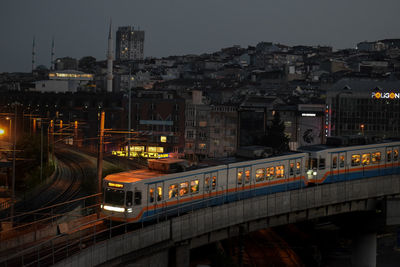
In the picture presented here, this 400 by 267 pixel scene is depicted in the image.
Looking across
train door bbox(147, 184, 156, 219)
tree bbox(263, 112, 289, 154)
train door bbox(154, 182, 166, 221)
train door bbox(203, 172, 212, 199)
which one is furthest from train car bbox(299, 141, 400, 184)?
tree bbox(263, 112, 289, 154)

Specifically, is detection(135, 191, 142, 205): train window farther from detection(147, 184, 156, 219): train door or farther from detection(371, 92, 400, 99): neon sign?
detection(371, 92, 400, 99): neon sign

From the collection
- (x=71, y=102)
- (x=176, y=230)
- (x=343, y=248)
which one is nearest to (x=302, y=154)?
(x=176, y=230)

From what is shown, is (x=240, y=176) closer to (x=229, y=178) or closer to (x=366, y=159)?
(x=229, y=178)

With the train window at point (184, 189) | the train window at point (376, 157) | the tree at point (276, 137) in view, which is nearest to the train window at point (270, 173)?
the train window at point (184, 189)

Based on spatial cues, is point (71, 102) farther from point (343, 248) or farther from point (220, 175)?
point (220, 175)

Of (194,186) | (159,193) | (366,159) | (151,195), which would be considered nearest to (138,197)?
(151,195)

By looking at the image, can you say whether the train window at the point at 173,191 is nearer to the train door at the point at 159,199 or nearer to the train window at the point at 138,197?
the train door at the point at 159,199

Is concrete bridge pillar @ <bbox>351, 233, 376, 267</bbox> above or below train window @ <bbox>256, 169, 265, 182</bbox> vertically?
below
